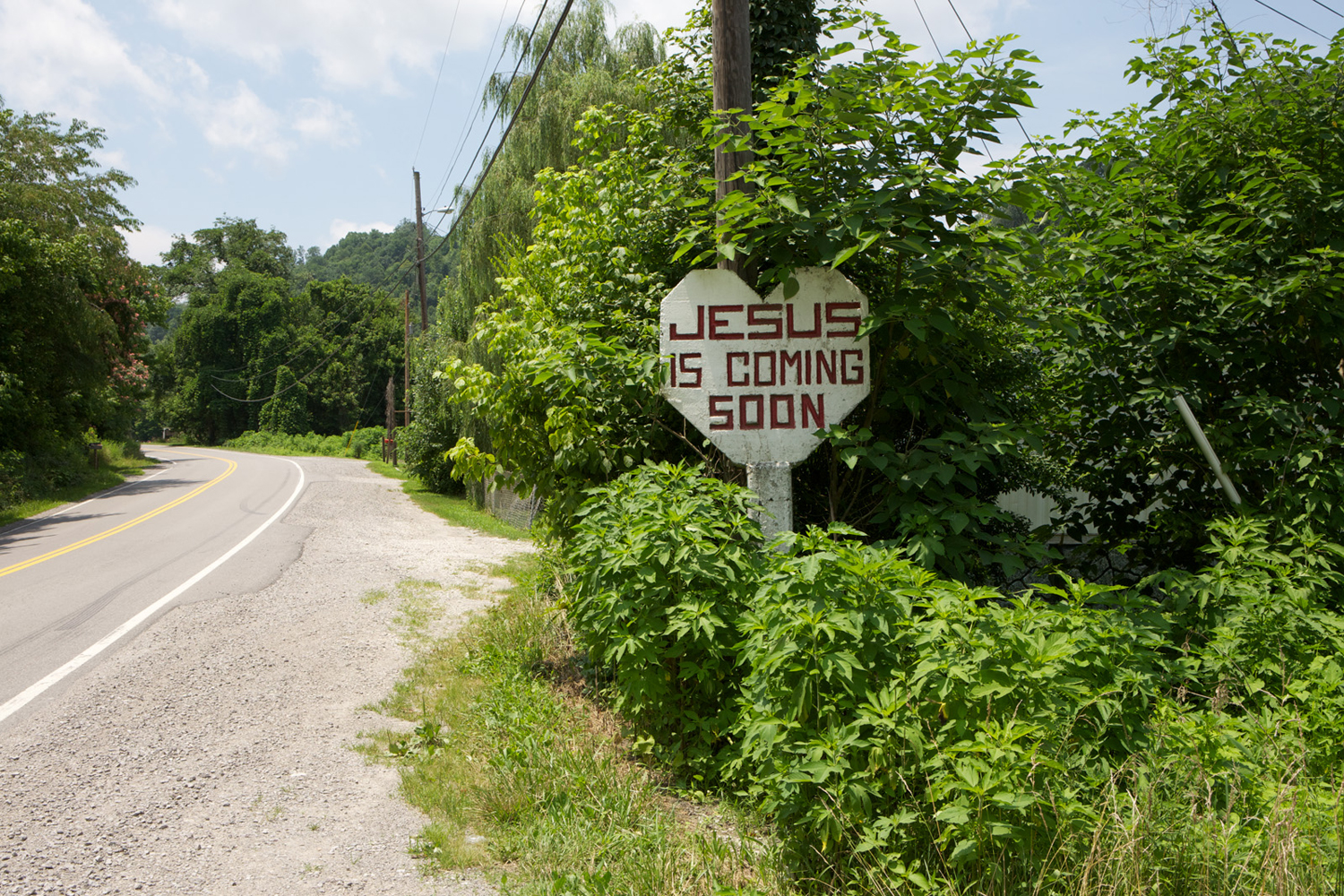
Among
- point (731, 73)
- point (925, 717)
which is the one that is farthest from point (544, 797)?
point (731, 73)

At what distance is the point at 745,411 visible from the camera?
5.03 metres

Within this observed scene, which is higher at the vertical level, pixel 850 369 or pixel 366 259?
pixel 366 259

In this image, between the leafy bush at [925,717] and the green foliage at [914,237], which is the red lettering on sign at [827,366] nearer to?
the green foliage at [914,237]

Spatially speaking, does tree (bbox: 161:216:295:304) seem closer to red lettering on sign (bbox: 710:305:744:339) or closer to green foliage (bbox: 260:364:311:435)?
green foliage (bbox: 260:364:311:435)

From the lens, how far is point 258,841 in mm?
3961

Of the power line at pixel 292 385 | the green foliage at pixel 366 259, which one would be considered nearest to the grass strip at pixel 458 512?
the power line at pixel 292 385

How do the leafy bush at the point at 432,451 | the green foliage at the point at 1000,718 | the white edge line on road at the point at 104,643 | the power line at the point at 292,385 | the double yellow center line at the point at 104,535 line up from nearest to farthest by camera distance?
the green foliage at the point at 1000,718 → the white edge line on road at the point at 104,643 → the double yellow center line at the point at 104,535 → the leafy bush at the point at 432,451 → the power line at the point at 292,385

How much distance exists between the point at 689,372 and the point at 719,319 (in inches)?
14.4

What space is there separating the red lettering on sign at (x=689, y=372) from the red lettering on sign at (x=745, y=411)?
287 millimetres

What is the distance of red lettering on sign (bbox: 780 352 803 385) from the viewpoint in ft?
16.4

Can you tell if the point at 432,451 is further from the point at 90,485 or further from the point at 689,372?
the point at 689,372

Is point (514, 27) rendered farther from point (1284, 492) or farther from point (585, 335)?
point (1284, 492)

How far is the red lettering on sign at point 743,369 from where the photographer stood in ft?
16.5

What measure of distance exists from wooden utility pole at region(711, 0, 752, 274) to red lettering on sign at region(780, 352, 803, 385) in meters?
0.62
